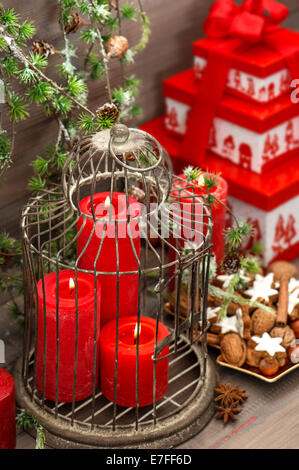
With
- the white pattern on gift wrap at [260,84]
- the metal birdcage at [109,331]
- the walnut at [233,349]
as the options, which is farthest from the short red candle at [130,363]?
the white pattern on gift wrap at [260,84]

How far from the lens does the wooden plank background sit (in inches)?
41.6

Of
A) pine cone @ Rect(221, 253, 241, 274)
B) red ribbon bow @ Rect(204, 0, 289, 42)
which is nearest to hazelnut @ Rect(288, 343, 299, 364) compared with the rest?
pine cone @ Rect(221, 253, 241, 274)

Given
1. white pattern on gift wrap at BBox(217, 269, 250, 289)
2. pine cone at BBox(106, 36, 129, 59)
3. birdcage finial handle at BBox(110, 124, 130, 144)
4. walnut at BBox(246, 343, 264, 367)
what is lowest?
walnut at BBox(246, 343, 264, 367)

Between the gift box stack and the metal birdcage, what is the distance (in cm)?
24

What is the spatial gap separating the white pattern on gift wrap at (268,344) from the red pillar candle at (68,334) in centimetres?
22

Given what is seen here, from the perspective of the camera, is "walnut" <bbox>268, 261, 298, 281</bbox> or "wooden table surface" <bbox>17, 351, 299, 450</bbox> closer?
"wooden table surface" <bbox>17, 351, 299, 450</bbox>

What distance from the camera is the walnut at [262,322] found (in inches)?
42.8

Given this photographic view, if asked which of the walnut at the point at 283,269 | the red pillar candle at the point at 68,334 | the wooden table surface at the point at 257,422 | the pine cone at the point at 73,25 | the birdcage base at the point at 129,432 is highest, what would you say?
the pine cone at the point at 73,25

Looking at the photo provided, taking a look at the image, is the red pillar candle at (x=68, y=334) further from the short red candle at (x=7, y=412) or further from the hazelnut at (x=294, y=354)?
the hazelnut at (x=294, y=354)

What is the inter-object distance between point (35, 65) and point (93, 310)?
30cm

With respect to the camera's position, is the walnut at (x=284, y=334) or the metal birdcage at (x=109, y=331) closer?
the metal birdcage at (x=109, y=331)

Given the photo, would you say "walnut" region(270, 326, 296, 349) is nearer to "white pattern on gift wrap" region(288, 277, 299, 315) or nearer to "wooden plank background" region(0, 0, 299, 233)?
"white pattern on gift wrap" region(288, 277, 299, 315)

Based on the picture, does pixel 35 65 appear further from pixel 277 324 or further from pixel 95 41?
pixel 277 324

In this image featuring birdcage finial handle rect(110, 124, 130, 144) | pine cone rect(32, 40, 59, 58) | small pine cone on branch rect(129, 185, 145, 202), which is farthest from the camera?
small pine cone on branch rect(129, 185, 145, 202)
